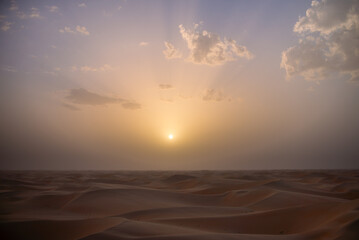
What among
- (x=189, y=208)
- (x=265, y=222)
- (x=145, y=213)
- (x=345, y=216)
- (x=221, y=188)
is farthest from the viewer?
(x=221, y=188)

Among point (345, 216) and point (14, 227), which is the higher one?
point (345, 216)

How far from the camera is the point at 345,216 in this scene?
227 cm

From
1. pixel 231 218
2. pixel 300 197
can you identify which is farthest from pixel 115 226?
pixel 300 197

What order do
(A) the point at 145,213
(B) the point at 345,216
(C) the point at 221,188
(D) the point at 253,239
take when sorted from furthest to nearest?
(C) the point at 221,188 < (A) the point at 145,213 < (B) the point at 345,216 < (D) the point at 253,239

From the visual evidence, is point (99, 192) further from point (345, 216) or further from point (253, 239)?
point (345, 216)

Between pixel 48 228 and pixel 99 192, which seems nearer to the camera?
pixel 48 228

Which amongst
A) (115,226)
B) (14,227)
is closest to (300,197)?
(115,226)

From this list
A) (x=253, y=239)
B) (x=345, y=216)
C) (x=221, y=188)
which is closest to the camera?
(x=253, y=239)

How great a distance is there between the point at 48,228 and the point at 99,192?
2217 mm

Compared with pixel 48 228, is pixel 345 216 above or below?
above

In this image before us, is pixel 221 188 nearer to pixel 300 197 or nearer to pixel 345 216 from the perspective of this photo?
pixel 300 197

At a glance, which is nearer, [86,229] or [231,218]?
[86,229]

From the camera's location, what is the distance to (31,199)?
445 centimetres

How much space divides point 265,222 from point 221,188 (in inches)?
144
